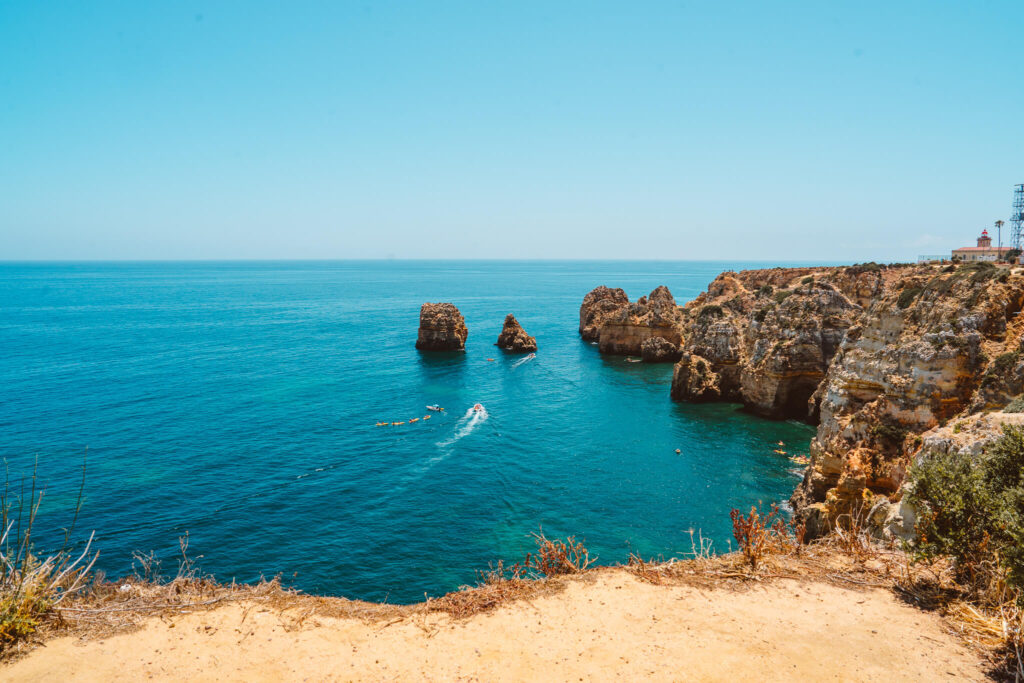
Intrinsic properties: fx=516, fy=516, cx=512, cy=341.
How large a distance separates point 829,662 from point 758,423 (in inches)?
1675

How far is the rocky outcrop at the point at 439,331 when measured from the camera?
82.2m

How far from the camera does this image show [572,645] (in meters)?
9.22

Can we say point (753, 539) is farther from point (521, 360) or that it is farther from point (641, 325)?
point (641, 325)

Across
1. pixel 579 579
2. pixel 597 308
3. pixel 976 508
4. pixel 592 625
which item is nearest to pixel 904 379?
pixel 976 508

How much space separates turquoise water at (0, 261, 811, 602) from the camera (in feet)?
89.8

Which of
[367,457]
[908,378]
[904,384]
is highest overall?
[908,378]

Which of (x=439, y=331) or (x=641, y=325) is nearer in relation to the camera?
(x=641, y=325)

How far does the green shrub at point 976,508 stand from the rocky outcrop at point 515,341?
239 ft

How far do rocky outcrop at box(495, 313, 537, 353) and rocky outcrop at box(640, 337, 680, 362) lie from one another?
61.1 ft

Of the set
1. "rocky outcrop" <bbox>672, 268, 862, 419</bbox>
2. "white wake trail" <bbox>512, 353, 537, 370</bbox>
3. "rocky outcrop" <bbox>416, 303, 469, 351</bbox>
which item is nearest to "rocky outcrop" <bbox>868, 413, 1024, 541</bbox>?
"rocky outcrop" <bbox>672, 268, 862, 419</bbox>

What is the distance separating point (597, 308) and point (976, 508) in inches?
3391

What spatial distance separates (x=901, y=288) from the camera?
26375 millimetres

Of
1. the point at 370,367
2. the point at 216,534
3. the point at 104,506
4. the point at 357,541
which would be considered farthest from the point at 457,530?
the point at 370,367

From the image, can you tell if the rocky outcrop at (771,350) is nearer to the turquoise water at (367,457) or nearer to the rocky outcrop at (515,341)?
the turquoise water at (367,457)
